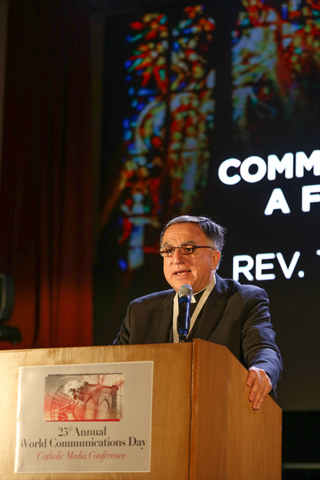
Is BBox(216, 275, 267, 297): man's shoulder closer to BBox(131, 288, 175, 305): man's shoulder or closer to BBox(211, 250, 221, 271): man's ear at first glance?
BBox(211, 250, 221, 271): man's ear

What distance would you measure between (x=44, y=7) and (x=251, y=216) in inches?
102

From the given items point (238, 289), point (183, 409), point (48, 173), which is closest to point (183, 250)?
point (238, 289)

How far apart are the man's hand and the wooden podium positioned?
3 cm

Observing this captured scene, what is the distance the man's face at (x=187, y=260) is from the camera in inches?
115

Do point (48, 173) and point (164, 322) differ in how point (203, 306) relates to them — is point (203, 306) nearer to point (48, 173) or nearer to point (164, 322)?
point (164, 322)

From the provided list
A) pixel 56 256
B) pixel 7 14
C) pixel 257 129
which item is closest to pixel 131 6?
pixel 7 14

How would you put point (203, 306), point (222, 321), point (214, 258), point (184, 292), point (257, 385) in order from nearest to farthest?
point (257, 385) → point (184, 292) → point (222, 321) → point (203, 306) → point (214, 258)

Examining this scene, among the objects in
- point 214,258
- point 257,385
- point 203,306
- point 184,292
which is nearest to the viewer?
point 257,385

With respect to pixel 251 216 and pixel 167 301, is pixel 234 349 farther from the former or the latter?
pixel 251 216

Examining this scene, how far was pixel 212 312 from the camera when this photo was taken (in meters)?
2.80

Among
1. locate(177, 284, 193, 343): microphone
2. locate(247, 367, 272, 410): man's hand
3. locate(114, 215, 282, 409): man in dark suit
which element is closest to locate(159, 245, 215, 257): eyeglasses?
locate(114, 215, 282, 409): man in dark suit

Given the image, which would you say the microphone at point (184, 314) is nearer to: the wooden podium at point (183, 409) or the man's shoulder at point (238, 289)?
the wooden podium at point (183, 409)

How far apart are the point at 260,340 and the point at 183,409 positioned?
87 cm

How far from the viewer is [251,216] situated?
14.5ft
